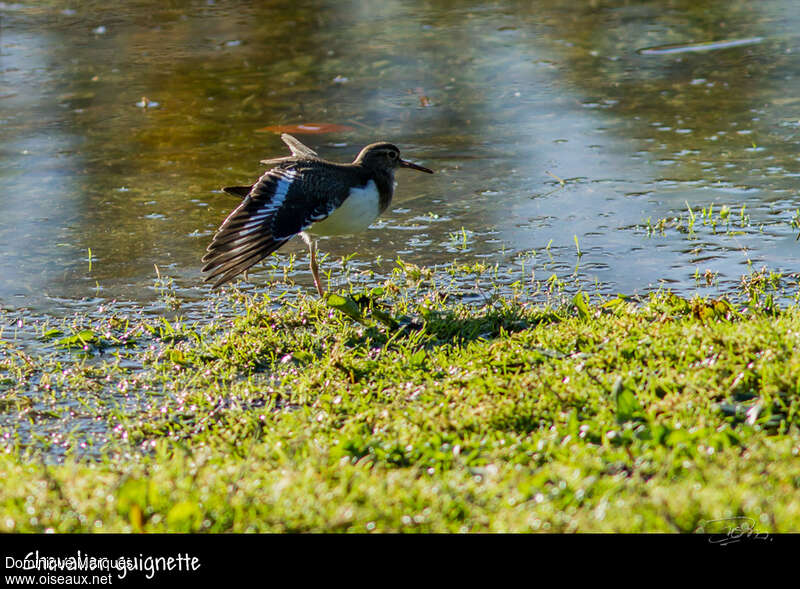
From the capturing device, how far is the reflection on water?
6.96 meters

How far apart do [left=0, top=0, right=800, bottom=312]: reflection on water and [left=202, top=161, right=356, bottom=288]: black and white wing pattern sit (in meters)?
0.84

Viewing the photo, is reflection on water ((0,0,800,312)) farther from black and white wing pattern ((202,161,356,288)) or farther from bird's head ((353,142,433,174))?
black and white wing pattern ((202,161,356,288))

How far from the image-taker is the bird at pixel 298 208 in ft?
18.6

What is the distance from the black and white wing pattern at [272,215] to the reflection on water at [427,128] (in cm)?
84
